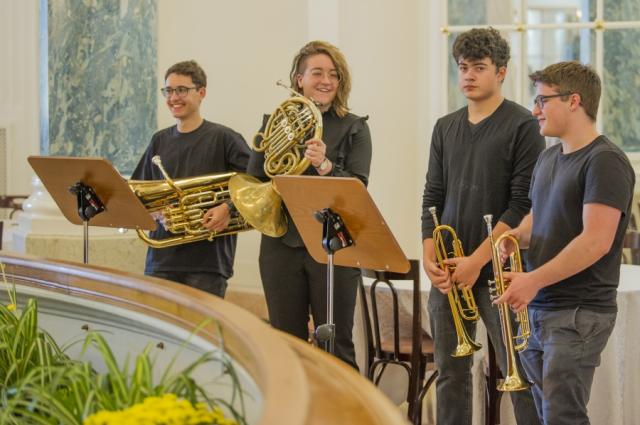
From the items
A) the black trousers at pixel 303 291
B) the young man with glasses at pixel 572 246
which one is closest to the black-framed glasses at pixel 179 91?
the black trousers at pixel 303 291

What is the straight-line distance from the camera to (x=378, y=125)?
23.2 feet

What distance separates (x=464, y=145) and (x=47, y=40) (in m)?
5.03

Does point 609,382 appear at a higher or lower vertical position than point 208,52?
lower

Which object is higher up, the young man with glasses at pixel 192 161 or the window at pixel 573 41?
the window at pixel 573 41

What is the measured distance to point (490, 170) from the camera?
353 cm

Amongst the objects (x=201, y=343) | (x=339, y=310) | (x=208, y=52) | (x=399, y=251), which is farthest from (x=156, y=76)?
(x=201, y=343)

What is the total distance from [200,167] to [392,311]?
1.16 meters

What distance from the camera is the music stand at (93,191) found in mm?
3891

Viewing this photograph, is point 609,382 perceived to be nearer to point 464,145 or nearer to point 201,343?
point 464,145

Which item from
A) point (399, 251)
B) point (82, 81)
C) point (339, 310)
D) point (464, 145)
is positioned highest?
point (82, 81)

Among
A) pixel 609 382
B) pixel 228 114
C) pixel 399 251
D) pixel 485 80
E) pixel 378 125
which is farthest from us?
pixel 228 114

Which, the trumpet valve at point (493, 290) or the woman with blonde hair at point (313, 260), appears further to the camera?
the woman with blonde hair at point (313, 260)

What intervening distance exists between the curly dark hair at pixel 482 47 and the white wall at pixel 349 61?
3.40 metres

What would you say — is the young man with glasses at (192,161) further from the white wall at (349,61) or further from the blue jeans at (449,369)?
the white wall at (349,61)
